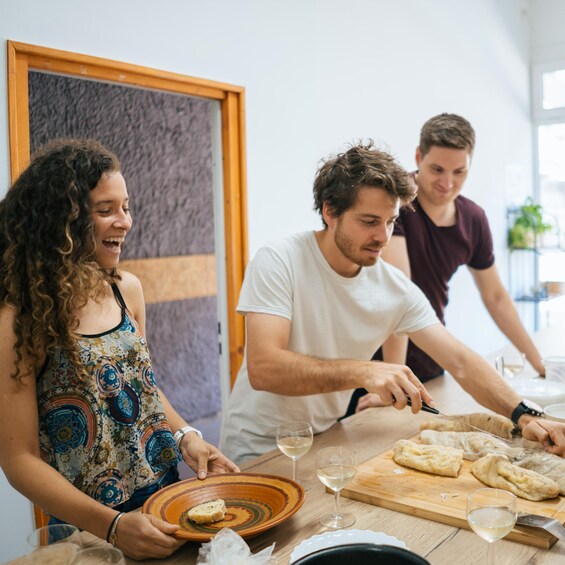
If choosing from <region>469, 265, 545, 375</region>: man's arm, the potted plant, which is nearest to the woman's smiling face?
<region>469, 265, 545, 375</region>: man's arm

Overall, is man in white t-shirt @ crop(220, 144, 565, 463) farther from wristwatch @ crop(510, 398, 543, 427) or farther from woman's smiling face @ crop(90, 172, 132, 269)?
woman's smiling face @ crop(90, 172, 132, 269)

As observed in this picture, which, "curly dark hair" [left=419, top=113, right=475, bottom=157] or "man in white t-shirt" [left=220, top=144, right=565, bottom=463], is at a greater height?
"curly dark hair" [left=419, top=113, right=475, bottom=157]

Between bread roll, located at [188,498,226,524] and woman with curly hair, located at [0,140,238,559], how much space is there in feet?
0.47

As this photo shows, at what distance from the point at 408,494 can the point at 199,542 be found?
455 mm

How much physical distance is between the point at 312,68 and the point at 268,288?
2.24 metres

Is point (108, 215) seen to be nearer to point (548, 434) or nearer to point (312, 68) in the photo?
point (548, 434)

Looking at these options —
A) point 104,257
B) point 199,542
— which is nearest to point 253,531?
point 199,542

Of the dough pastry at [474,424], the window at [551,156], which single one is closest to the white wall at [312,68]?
the window at [551,156]

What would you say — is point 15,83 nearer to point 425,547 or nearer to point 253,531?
point 253,531

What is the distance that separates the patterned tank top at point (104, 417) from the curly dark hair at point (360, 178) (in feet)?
2.47

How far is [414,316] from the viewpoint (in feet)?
6.73

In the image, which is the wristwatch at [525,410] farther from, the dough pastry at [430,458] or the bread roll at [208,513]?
the bread roll at [208,513]

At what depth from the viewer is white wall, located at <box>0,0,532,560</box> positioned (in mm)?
2525

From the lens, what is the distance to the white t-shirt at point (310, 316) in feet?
6.09
